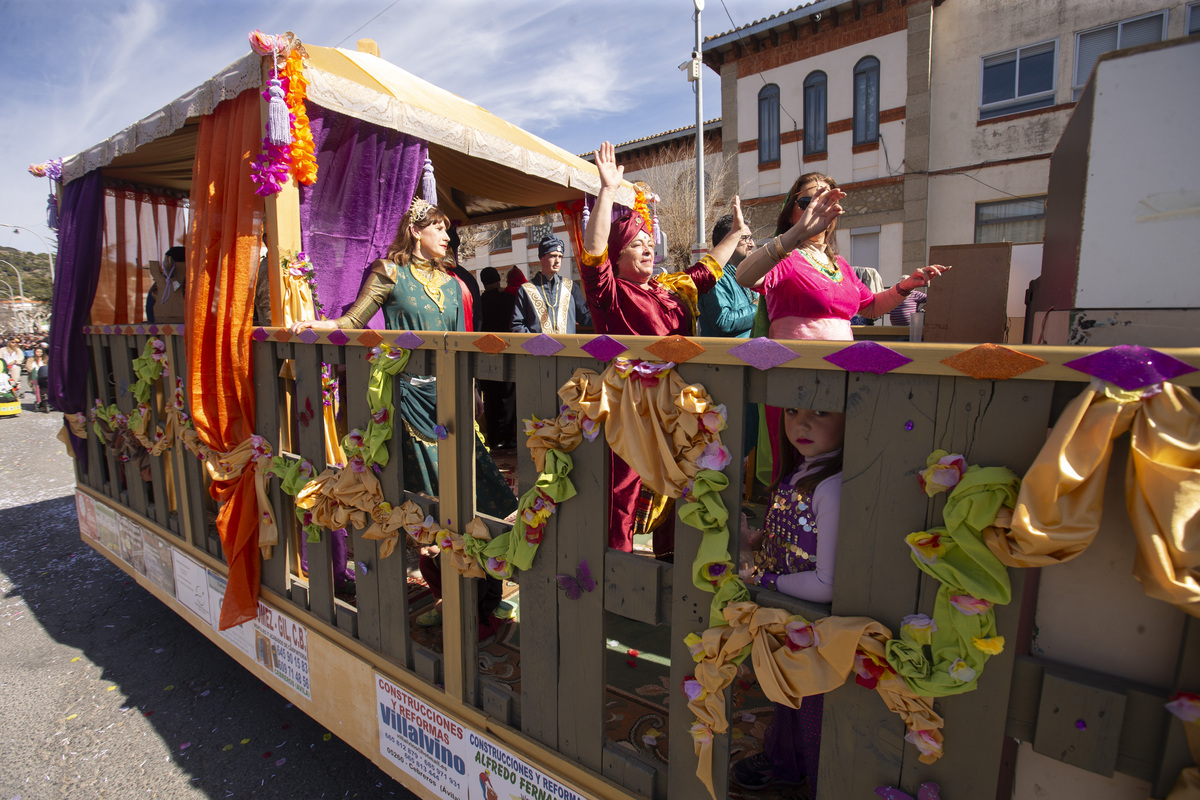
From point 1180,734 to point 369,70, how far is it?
4.21 meters

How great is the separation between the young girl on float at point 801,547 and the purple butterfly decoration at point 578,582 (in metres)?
0.42

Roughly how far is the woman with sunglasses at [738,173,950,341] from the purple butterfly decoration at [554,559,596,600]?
120cm

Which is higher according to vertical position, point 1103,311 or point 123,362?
point 1103,311

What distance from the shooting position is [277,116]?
104 inches

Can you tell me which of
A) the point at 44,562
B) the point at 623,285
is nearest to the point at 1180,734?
the point at 623,285

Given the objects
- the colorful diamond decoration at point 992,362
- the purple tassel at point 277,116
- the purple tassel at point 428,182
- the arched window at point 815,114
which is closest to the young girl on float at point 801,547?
the colorful diamond decoration at point 992,362

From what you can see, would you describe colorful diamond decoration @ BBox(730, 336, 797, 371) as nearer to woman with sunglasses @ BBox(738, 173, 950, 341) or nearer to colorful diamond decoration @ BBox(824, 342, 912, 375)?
colorful diamond decoration @ BBox(824, 342, 912, 375)

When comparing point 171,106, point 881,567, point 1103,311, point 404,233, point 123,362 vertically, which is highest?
point 171,106

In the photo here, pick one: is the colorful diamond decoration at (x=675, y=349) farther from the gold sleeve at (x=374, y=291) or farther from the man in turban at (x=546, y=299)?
the man in turban at (x=546, y=299)

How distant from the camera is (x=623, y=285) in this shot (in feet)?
7.41

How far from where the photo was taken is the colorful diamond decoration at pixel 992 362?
940mm

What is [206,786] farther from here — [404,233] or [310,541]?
[404,233]

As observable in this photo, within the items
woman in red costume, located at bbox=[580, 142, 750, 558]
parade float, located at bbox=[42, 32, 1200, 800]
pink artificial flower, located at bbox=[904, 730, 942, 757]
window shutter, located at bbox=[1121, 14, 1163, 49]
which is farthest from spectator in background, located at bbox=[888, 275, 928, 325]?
window shutter, located at bbox=[1121, 14, 1163, 49]

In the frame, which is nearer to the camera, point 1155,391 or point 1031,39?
point 1155,391
